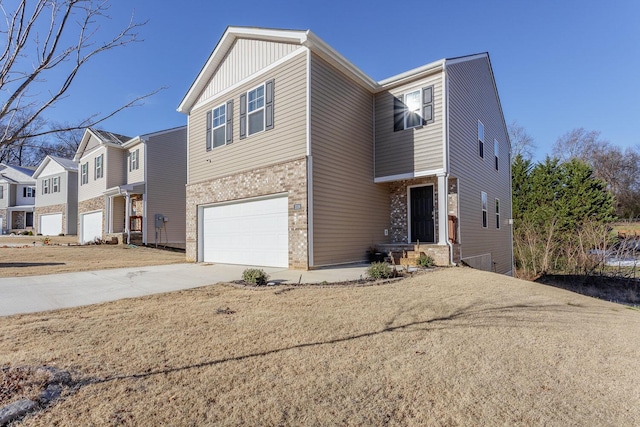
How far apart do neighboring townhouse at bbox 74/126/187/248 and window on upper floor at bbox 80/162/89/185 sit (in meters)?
0.89

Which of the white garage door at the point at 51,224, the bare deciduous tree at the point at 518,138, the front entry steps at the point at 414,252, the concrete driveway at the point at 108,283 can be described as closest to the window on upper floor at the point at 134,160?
the white garage door at the point at 51,224

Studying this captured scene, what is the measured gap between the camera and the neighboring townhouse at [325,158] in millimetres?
9633

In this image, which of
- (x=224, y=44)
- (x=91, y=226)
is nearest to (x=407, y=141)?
(x=224, y=44)

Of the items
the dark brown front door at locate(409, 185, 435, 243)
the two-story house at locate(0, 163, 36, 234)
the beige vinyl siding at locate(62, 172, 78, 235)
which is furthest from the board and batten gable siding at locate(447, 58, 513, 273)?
the two-story house at locate(0, 163, 36, 234)

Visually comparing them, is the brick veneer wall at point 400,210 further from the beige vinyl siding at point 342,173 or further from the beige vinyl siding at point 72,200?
the beige vinyl siding at point 72,200

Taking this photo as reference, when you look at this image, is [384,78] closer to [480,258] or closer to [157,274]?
[480,258]

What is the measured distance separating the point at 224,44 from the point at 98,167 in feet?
48.6

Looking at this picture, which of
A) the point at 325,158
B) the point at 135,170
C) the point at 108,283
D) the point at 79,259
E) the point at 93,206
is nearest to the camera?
the point at 108,283

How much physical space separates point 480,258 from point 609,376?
387 inches

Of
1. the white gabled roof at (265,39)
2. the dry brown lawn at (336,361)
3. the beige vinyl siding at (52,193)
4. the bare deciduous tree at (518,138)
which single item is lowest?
the dry brown lawn at (336,361)

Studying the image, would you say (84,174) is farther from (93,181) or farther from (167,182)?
(167,182)

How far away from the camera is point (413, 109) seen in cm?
1102

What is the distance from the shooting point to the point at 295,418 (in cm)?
234

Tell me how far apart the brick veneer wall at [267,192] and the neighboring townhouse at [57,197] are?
63.3 feet
